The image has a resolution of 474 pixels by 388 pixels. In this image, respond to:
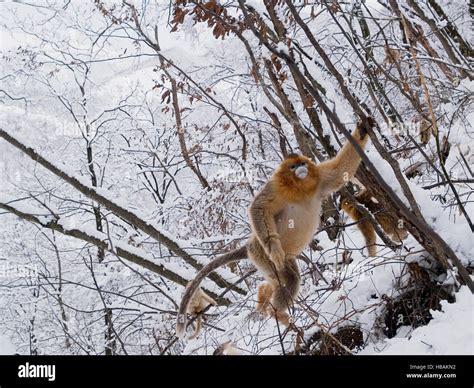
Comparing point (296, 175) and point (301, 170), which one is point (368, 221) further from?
point (301, 170)

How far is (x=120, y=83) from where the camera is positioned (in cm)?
1053

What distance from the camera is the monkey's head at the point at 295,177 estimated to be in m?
2.52

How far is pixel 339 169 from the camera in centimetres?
249

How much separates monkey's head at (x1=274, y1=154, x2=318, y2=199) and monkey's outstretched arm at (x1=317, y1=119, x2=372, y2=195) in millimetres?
43

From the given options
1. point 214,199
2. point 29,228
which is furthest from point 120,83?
point 214,199

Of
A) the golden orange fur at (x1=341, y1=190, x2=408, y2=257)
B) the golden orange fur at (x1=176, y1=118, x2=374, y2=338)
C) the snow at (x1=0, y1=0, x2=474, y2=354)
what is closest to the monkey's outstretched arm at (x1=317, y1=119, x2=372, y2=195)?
the golden orange fur at (x1=176, y1=118, x2=374, y2=338)

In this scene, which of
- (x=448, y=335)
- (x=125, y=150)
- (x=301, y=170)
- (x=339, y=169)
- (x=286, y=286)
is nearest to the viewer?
(x=448, y=335)

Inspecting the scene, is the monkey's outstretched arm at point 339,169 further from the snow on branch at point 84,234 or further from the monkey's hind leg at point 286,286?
the snow on branch at point 84,234

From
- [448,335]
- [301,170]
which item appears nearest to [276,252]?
[301,170]

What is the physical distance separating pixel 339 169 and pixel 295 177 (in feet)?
0.73

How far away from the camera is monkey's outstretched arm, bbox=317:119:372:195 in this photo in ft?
7.80

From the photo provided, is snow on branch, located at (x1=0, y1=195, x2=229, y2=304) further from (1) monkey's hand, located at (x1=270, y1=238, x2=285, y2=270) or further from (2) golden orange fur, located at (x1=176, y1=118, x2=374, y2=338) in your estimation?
(1) monkey's hand, located at (x1=270, y1=238, x2=285, y2=270)
